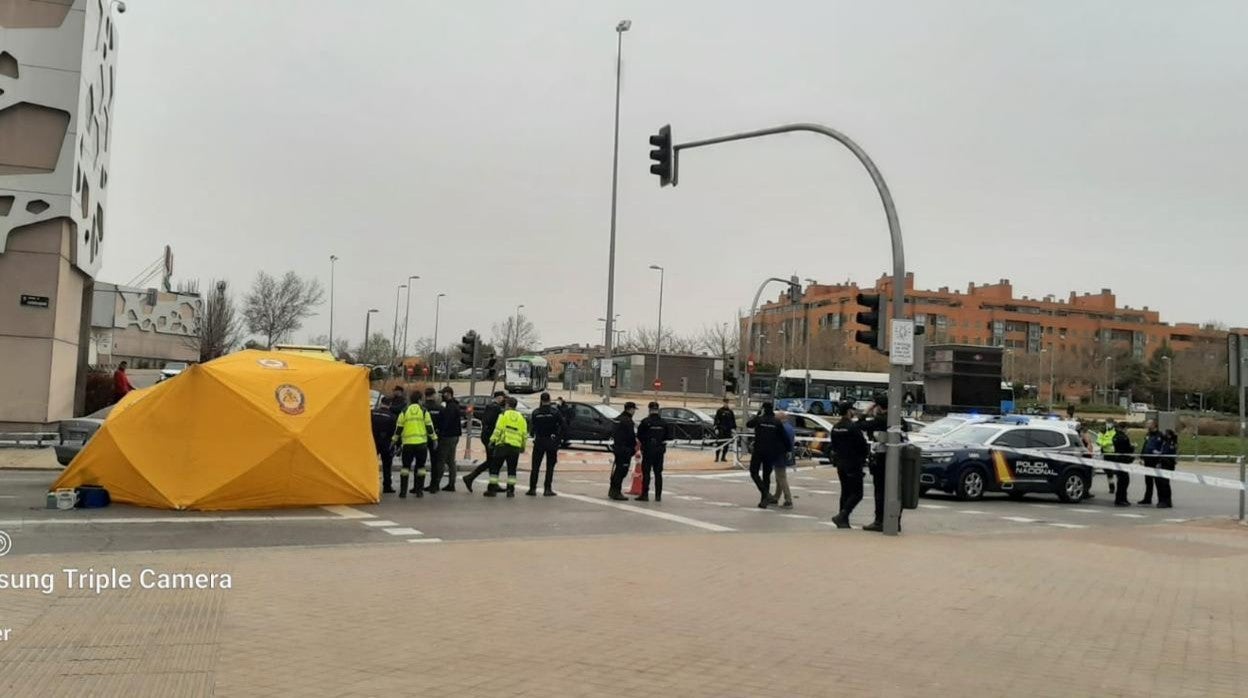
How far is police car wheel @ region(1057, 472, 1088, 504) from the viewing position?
20172 mm

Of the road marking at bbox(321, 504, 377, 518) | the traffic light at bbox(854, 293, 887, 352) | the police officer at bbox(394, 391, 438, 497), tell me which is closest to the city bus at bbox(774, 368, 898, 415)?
the police officer at bbox(394, 391, 438, 497)

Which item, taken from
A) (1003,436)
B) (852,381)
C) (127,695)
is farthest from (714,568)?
(852,381)

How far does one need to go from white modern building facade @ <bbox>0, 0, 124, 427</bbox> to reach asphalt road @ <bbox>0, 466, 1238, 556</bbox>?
18.5ft

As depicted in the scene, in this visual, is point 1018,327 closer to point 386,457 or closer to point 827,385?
point 827,385

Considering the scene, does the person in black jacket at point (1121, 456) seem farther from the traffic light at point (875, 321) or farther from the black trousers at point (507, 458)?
the black trousers at point (507, 458)

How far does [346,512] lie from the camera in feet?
45.8

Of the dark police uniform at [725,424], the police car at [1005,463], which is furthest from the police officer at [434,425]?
the dark police uniform at [725,424]

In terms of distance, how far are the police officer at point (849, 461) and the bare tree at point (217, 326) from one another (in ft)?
153

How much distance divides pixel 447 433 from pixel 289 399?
3.51 m

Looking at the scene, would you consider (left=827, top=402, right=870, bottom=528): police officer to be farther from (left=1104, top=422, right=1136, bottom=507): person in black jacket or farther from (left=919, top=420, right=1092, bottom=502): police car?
(left=1104, top=422, right=1136, bottom=507): person in black jacket

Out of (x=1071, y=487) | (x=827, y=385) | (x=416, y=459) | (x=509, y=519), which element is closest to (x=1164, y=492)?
(x=1071, y=487)

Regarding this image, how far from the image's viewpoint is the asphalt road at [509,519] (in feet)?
37.0

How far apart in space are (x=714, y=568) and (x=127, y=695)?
234 inches

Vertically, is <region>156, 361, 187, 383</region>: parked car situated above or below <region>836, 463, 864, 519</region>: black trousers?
above
